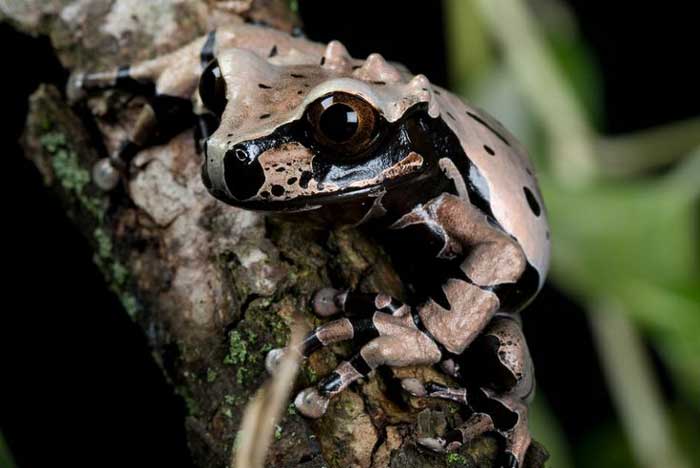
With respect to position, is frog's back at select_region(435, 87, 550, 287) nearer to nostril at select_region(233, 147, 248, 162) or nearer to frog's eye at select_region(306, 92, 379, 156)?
frog's eye at select_region(306, 92, 379, 156)

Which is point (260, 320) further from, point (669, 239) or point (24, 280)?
point (669, 239)

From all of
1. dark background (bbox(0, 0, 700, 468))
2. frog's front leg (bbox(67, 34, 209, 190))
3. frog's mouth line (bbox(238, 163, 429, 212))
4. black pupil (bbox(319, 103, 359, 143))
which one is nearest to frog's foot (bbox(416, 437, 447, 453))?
frog's mouth line (bbox(238, 163, 429, 212))

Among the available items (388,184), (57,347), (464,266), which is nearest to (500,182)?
(464,266)

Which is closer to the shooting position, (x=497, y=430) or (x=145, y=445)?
(x=497, y=430)

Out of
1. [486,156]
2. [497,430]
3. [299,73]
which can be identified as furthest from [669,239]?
[299,73]

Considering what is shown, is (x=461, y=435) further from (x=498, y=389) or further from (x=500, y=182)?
(x=500, y=182)

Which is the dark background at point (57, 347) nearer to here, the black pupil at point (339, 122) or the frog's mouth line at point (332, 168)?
the frog's mouth line at point (332, 168)

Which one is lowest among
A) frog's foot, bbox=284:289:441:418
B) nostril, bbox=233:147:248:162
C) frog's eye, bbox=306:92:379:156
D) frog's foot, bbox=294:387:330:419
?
frog's foot, bbox=294:387:330:419
